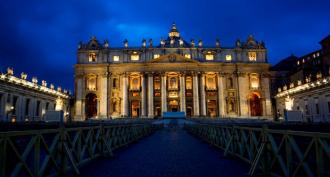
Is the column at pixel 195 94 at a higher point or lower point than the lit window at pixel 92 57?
lower

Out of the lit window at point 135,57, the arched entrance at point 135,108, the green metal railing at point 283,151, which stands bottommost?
the green metal railing at point 283,151

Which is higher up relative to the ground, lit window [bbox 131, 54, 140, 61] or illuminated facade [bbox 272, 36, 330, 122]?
lit window [bbox 131, 54, 140, 61]

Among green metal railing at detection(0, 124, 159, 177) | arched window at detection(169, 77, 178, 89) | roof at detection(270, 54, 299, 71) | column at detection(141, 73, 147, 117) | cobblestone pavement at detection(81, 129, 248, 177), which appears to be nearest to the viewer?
green metal railing at detection(0, 124, 159, 177)

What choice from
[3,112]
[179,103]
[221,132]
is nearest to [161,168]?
[221,132]

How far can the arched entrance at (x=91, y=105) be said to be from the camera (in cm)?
7169

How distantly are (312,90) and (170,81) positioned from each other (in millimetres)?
35143

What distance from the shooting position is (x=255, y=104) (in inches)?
Answer: 2916

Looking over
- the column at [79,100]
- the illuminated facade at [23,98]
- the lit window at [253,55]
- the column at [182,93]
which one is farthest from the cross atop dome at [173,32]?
the illuminated facade at [23,98]

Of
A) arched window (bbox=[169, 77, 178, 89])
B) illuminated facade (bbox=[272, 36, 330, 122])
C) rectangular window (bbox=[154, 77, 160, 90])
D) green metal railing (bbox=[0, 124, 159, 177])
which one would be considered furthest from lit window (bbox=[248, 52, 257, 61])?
green metal railing (bbox=[0, 124, 159, 177])

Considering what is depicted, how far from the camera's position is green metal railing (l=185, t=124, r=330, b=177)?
4.42 meters

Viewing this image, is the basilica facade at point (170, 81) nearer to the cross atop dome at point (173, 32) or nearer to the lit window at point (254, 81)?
the lit window at point (254, 81)

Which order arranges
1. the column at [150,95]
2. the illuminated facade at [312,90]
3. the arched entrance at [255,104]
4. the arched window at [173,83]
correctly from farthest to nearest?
the arched entrance at [255,104] → the arched window at [173,83] → the column at [150,95] → the illuminated facade at [312,90]

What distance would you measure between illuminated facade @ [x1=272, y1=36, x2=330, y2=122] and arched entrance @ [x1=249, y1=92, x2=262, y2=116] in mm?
5479

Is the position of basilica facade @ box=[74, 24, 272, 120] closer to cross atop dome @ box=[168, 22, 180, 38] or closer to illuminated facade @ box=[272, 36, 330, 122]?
illuminated facade @ box=[272, 36, 330, 122]
